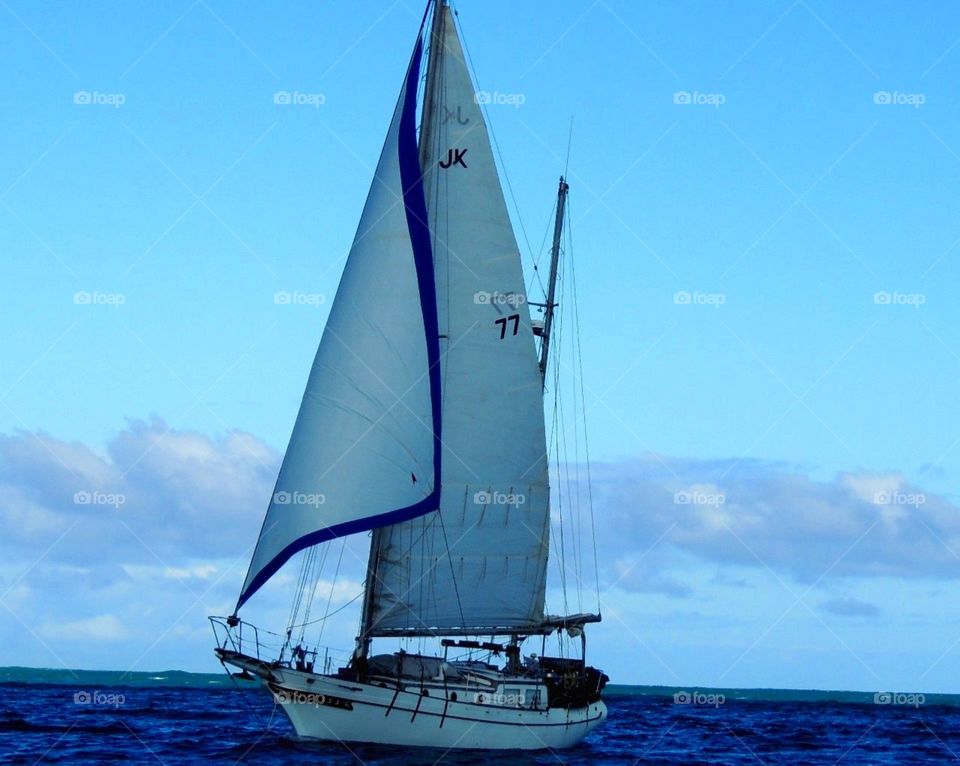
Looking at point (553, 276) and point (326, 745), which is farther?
point (553, 276)

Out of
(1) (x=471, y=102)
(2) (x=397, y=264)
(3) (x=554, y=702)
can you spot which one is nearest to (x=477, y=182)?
(1) (x=471, y=102)

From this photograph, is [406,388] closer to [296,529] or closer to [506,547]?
[296,529]

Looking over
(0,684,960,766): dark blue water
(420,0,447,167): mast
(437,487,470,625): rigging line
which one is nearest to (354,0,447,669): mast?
(420,0,447,167): mast

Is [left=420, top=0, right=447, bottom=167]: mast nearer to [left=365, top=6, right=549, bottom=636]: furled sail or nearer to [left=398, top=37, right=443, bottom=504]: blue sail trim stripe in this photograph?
[left=365, top=6, right=549, bottom=636]: furled sail

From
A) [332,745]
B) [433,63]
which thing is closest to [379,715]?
[332,745]

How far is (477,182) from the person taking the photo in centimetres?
4550

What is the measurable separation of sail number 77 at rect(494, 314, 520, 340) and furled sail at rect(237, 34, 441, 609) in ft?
16.6

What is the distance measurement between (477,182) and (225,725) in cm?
2597

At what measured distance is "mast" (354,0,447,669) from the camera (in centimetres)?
4278

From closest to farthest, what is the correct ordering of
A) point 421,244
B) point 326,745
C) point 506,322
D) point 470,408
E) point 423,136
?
point 326,745
point 421,244
point 423,136
point 470,408
point 506,322

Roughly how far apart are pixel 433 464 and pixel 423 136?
11.3m

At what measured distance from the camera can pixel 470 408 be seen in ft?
150

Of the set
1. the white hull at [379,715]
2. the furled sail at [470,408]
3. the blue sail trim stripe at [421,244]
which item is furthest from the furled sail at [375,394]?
the white hull at [379,715]

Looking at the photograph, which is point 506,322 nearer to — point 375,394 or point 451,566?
point 375,394
